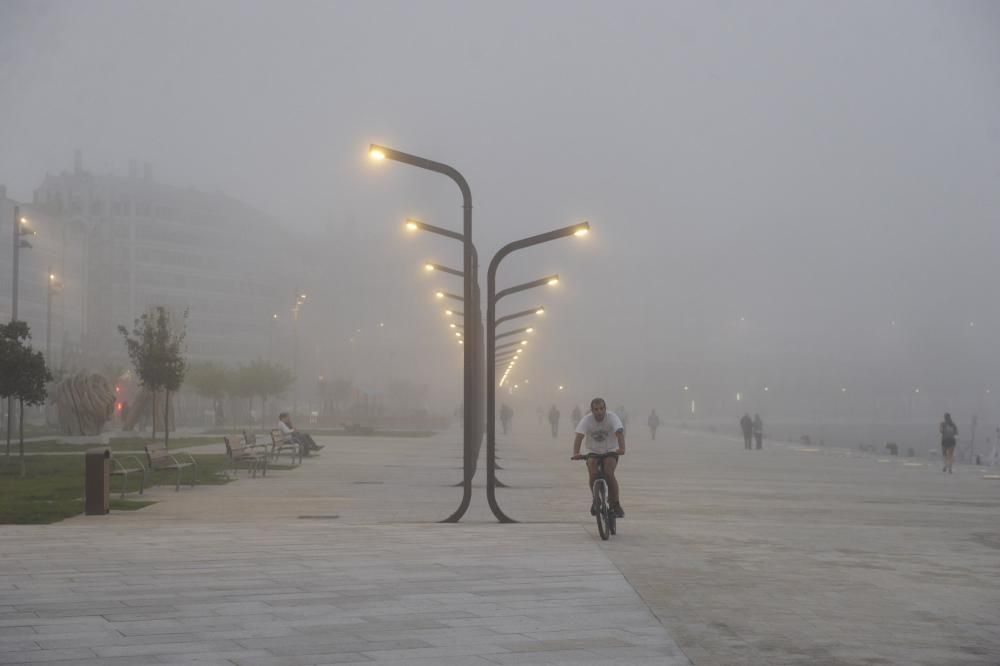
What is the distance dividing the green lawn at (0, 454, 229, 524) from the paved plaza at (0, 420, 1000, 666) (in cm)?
111

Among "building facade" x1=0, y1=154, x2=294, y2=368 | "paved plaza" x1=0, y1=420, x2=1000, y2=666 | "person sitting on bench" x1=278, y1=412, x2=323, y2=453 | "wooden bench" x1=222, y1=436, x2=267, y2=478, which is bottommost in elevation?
"paved plaza" x1=0, y1=420, x2=1000, y2=666

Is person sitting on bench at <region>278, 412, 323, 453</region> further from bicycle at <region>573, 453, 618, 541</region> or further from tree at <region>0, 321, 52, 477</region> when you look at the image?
bicycle at <region>573, 453, 618, 541</region>

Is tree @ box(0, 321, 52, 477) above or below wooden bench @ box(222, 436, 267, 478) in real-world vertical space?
above

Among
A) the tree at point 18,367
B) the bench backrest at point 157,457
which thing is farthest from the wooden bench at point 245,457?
the tree at point 18,367

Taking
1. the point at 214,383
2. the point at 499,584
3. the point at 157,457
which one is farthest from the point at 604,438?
the point at 214,383

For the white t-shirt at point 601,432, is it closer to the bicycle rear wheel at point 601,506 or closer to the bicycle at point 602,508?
the bicycle at point 602,508

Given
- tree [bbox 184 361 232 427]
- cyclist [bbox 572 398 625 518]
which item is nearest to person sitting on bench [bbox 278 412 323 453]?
cyclist [bbox 572 398 625 518]

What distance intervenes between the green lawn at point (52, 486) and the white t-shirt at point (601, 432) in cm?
749

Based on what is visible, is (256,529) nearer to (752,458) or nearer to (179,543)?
(179,543)

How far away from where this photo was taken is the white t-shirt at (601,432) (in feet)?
46.8

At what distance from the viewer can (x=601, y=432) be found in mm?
14359

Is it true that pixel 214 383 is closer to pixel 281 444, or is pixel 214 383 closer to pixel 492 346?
pixel 281 444

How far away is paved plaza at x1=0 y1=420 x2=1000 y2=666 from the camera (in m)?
7.55

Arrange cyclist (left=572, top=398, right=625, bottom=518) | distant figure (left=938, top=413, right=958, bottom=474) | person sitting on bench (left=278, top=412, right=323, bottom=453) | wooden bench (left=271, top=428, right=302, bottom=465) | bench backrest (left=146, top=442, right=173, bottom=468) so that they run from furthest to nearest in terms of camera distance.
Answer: distant figure (left=938, top=413, right=958, bottom=474), person sitting on bench (left=278, top=412, right=323, bottom=453), wooden bench (left=271, top=428, right=302, bottom=465), bench backrest (left=146, top=442, right=173, bottom=468), cyclist (left=572, top=398, right=625, bottom=518)
